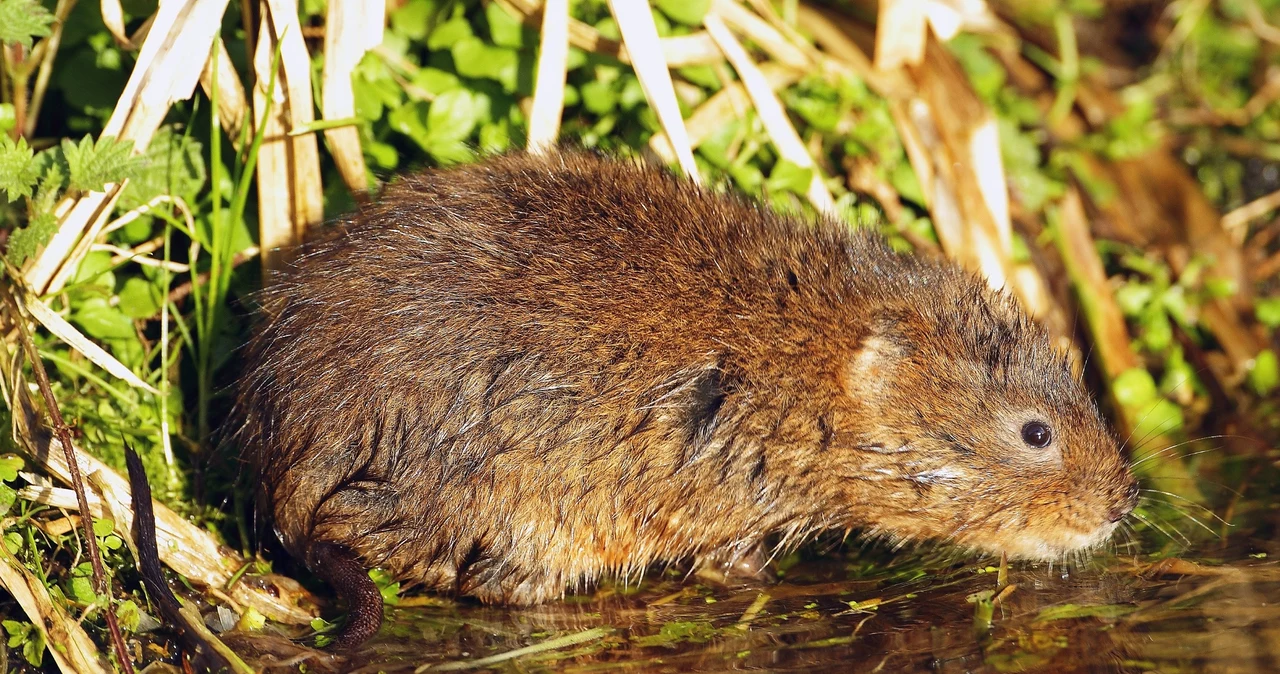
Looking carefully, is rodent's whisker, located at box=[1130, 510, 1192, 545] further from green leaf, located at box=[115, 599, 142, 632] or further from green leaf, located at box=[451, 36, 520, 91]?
green leaf, located at box=[115, 599, 142, 632]

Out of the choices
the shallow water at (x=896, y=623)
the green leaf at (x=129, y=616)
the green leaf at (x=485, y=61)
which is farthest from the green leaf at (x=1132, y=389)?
the green leaf at (x=129, y=616)

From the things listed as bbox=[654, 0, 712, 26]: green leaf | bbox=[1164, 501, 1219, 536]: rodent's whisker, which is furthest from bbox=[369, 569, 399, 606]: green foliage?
bbox=[1164, 501, 1219, 536]: rodent's whisker

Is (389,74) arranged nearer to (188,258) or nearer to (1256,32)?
(188,258)

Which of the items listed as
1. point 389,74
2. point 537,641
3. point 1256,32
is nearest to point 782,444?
point 537,641

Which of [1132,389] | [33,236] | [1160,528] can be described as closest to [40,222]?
[33,236]

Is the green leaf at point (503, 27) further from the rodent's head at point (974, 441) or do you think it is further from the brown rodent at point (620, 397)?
the rodent's head at point (974, 441)

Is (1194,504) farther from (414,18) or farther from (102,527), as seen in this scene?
(102,527)
